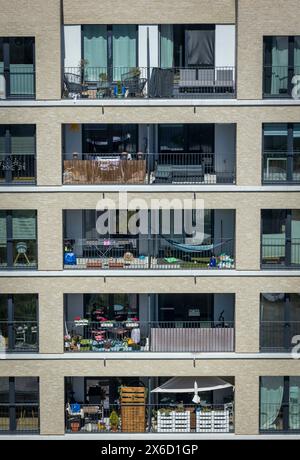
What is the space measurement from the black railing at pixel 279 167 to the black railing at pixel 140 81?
105 inches

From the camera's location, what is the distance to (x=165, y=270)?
32.2 meters

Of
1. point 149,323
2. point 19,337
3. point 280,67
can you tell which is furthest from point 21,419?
point 280,67

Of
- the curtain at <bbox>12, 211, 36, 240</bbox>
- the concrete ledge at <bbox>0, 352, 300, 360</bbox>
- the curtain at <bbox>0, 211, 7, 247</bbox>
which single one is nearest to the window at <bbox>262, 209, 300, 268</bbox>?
the concrete ledge at <bbox>0, 352, 300, 360</bbox>

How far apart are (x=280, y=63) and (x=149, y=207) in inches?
270

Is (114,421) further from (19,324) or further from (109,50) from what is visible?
(109,50)

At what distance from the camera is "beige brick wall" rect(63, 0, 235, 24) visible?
32281 millimetres

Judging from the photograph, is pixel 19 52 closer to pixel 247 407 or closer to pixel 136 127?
pixel 136 127

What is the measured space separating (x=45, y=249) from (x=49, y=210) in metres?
1.40

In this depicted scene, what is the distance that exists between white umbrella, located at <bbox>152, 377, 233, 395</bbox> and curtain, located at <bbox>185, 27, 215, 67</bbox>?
37.4 ft

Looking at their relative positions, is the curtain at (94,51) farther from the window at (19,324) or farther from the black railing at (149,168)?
the window at (19,324)

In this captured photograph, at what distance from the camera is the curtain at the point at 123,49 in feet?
108

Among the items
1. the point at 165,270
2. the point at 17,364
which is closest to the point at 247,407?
the point at 165,270

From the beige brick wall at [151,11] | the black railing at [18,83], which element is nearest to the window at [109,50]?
the beige brick wall at [151,11]

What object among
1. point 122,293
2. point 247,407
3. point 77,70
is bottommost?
point 247,407
